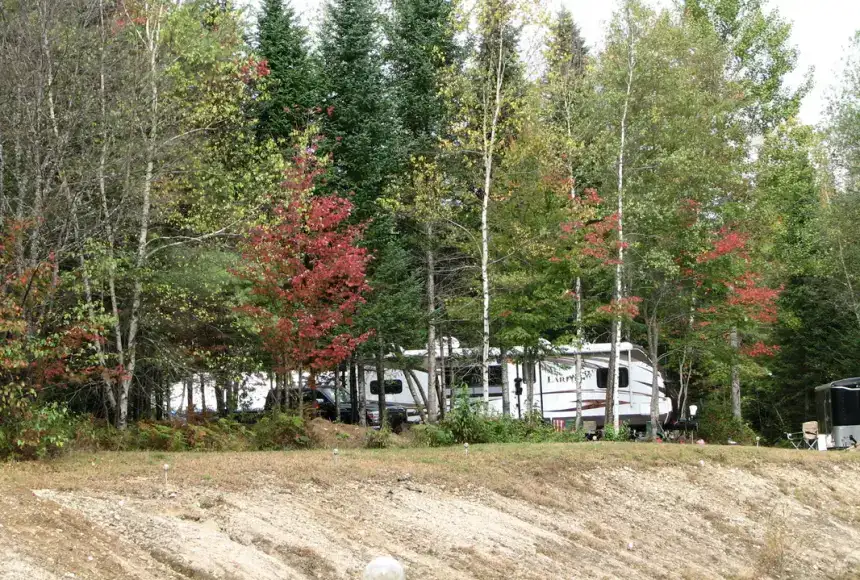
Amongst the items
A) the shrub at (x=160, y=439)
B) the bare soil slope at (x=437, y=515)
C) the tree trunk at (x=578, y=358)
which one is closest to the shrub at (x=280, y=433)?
the shrub at (x=160, y=439)

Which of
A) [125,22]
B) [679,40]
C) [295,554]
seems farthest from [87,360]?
[679,40]

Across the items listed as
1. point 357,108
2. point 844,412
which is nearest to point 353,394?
point 357,108

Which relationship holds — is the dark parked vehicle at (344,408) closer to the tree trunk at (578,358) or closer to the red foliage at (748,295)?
the tree trunk at (578,358)

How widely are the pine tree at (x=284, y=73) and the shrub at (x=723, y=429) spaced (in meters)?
16.1

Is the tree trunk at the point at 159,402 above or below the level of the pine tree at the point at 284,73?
below

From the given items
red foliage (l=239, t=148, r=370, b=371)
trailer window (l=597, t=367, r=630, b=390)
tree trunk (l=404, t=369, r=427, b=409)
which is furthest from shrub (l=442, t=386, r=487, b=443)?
trailer window (l=597, t=367, r=630, b=390)

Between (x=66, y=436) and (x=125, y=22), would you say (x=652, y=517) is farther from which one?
(x=125, y=22)

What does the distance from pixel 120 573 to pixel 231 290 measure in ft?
42.3

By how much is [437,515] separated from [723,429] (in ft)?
71.2

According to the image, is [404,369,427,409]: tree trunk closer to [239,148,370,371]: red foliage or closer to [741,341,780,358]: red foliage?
Answer: [239,148,370,371]: red foliage

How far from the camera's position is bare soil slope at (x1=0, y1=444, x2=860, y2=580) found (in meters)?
10.2

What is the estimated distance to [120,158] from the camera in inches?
679

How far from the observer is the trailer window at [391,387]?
3481 centimetres

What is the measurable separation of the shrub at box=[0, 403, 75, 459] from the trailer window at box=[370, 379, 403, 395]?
825 inches
